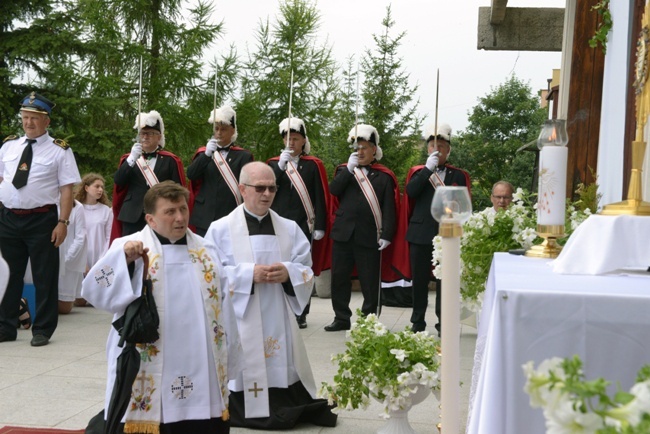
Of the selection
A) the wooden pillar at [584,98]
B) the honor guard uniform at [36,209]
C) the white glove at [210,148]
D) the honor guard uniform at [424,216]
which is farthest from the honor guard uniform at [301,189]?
the wooden pillar at [584,98]

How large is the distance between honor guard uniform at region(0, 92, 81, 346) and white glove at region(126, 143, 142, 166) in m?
A: 0.92

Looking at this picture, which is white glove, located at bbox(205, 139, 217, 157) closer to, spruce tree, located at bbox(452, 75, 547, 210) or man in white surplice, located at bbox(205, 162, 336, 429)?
man in white surplice, located at bbox(205, 162, 336, 429)

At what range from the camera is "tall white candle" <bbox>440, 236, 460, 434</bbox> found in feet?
7.85

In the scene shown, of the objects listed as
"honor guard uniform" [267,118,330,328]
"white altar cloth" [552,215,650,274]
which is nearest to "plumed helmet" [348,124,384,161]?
"honor guard uniform" [267,118,330,328]

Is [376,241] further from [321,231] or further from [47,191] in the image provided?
[47,191]

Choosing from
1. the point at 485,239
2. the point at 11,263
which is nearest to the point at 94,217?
the point at 11,263

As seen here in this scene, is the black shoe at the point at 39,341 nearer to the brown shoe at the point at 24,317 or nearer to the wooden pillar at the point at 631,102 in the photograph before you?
the brown shoe at the point at 24,317

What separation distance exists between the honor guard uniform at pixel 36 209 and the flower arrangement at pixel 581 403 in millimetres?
6807

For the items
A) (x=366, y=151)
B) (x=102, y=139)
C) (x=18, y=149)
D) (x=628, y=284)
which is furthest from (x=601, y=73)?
(x=102, y=139)

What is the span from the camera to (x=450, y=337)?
2.40 m

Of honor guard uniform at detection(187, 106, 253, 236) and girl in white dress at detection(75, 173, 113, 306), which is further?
girl in white dress at detection(75, 173, 113, 306)

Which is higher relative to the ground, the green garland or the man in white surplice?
the green garland

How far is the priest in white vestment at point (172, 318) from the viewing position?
166 inches

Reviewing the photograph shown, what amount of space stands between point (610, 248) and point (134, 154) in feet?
21.4
